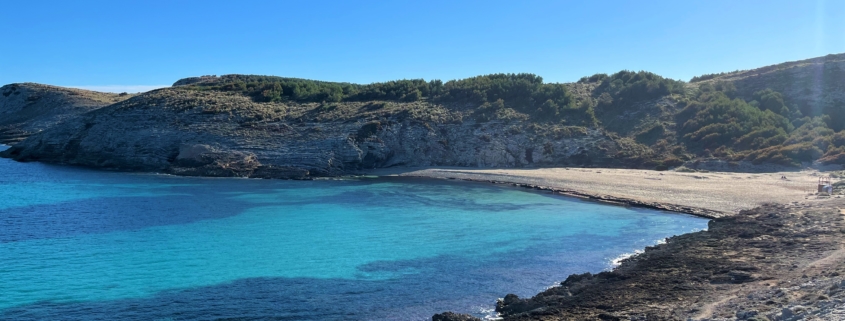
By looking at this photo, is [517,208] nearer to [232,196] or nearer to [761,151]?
[232,196]

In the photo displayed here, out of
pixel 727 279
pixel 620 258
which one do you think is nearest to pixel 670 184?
pixel 620 258

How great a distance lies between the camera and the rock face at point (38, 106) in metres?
73.6

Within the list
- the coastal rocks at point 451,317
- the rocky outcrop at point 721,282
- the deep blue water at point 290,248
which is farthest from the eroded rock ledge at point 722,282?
the deep blue water at point 290,248

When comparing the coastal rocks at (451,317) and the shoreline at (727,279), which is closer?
the shoreline at (727,279)

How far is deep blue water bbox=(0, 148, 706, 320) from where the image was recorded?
13703mm

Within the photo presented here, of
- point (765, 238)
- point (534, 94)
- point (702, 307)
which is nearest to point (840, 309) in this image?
point (702, 307)

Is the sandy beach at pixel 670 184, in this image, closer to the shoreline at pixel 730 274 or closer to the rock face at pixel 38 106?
the shoreline at pixel 730 274

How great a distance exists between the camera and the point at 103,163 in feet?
145

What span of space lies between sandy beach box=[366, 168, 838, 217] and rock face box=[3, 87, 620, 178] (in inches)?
121

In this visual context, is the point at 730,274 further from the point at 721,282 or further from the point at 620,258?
the point at 620,258

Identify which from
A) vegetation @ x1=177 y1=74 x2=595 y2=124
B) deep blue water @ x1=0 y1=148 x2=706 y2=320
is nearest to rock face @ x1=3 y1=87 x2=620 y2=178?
vegetation @ x1=177 y1=74 x2=595 y2=124

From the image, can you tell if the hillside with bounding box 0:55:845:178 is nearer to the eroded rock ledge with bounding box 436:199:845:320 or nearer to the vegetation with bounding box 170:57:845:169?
the vegetation with bounding box 170:57:845:169

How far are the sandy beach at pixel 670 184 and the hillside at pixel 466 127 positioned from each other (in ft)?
10.4

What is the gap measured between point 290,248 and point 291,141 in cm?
2621
